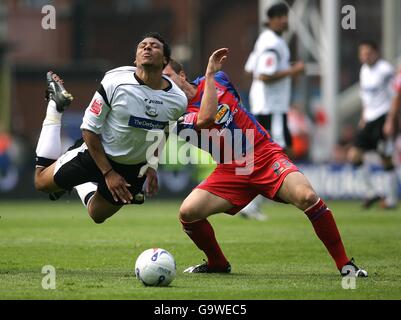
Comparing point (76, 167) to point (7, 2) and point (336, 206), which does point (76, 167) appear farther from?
point (7, 2)

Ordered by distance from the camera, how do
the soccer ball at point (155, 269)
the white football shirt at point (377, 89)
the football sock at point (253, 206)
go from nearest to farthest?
the soccer ball at point (155, 269)
the football sock at point (253, 206)
the white football shirt at point (377, 89)

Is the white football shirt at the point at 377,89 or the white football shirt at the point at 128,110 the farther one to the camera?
the white football shirt at the point at 377,89

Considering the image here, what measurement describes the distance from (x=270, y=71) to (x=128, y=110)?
596 centimetres

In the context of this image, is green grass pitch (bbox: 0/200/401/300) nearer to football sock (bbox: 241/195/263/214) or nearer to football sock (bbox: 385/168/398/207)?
football sock (bbox: 241/195/263/214)

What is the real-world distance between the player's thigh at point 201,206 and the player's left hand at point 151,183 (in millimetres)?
410

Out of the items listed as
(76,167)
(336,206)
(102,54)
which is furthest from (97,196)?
(102,54)

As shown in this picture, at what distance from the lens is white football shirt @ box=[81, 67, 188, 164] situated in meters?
9.45

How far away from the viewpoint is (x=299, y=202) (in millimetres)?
9422

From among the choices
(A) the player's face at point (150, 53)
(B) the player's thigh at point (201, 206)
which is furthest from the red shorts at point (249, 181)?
(A) the player's face at point (150, 53)

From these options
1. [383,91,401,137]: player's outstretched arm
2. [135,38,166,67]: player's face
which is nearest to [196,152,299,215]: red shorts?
[135,38,166,67]: player's face

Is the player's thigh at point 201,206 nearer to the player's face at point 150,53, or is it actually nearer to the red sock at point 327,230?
the red sock at point 327,230

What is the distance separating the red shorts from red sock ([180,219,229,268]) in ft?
1.08

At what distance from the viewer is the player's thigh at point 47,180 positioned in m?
10.5

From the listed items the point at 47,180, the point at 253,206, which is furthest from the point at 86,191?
the point at 253,206
